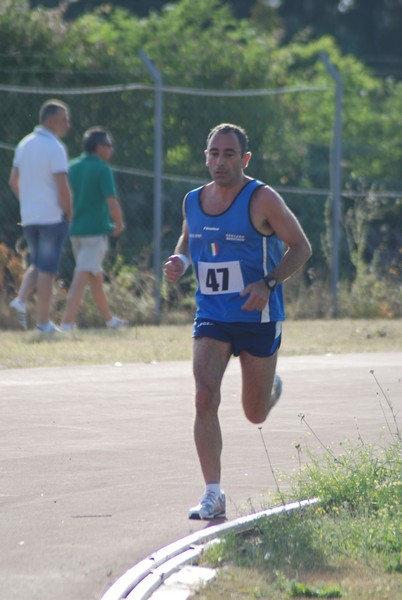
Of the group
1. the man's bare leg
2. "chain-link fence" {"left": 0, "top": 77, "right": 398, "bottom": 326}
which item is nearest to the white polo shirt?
"chain-link fence" {"left": 0, "top": 77, "right": 398, "bottom": 326}

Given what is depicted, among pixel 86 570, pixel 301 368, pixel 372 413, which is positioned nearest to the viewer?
pixel 86 570

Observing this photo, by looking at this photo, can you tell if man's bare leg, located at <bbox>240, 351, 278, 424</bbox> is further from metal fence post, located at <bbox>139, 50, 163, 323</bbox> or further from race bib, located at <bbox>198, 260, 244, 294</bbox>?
metal fence post, located at <bbox>139, 50, 163, 323</bbox>

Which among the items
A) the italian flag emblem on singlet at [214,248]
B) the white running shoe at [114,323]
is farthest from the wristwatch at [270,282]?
the white running shoe at [114,323]

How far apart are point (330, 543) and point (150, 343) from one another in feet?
26.7

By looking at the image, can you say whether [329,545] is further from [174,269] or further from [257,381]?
[174,269]

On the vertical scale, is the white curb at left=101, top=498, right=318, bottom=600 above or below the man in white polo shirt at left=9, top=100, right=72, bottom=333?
below

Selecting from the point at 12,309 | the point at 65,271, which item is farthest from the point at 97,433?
the point at 65,271

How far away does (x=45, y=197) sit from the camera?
13.8 m

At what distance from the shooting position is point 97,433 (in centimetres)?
874

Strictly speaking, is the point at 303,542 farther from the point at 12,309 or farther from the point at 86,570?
the point at 12,309

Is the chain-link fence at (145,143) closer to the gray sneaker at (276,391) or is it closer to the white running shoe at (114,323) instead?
the white running shoe at (114,323)

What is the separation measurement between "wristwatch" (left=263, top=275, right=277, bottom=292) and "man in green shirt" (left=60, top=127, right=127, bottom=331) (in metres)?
7.77

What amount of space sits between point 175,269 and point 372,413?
3176 mm

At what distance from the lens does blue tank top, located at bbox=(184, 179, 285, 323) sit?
6789 millimetres
